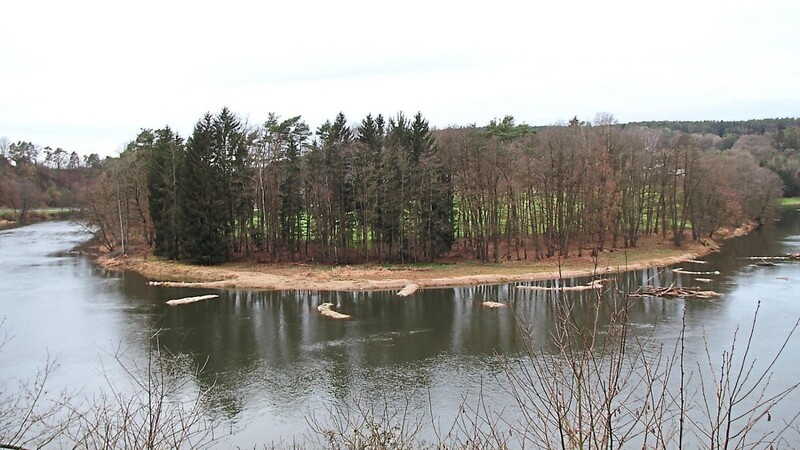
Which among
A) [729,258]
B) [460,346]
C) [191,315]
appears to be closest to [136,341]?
[191,315]

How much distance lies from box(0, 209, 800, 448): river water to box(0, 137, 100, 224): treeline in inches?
1285

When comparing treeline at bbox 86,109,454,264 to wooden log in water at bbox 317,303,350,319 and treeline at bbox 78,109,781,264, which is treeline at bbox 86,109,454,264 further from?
wooden log in water at bbox 317,303,350,319

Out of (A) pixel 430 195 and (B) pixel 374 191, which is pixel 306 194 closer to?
(B) pixel 374 191

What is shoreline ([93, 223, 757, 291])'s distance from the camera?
109 ft

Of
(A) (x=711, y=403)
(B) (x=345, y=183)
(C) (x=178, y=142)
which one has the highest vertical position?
(C) (x=178, y=142)

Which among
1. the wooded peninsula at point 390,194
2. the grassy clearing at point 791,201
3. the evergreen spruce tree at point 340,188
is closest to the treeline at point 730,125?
the grassy clearing at point 791,201

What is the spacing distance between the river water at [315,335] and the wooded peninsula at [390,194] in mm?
6602

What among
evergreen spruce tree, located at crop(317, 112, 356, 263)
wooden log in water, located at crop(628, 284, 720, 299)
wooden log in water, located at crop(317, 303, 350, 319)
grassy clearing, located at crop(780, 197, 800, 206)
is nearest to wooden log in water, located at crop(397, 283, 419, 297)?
wooden log in water, located at crop(317, 303, 350, 319)

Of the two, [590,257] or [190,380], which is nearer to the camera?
[190,380]

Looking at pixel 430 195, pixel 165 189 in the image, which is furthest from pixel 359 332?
pixel 165 189

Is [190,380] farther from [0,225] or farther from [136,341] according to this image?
[0,225]

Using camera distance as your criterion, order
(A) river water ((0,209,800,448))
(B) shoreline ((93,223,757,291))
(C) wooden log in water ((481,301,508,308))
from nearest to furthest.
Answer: (A) river water ((0,209,800,448)) < (C) wooden log in water ((481,301,508,308)) < (B) shoreline ((93,223,757,291))

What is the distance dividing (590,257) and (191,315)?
2675cm

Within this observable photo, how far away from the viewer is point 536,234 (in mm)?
41938
